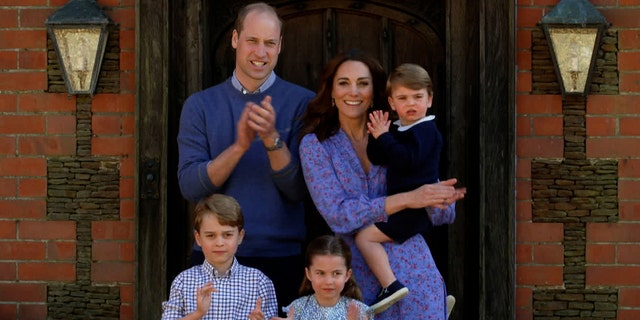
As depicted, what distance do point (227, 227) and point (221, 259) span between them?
122mm

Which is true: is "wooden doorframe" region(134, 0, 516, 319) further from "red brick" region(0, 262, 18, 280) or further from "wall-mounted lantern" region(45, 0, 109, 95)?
"red brick" region(0, 262, 18, 280)

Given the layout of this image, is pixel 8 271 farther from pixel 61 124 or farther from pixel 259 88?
pixel 259 88

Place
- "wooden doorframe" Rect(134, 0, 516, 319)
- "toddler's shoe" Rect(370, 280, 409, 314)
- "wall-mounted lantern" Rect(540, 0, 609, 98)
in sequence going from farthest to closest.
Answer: "wooden doorframe" Rect(134, 0, 516, 319) < "wall-mounted lantern" Rect(540, 0, 609, 98) < "toddler's shoe" Rect(370, 280, 409, 314)

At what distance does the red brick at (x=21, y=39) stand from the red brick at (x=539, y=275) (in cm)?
254

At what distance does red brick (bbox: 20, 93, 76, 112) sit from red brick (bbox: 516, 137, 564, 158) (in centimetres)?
215

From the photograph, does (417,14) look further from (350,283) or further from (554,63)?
(350,283)

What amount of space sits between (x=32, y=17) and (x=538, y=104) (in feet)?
8.08

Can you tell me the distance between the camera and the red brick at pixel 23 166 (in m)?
5.05

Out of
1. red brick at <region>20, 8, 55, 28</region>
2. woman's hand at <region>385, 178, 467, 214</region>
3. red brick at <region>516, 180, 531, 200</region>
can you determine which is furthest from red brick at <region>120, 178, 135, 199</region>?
red brick at <region>516, 180, 531, 200</region>

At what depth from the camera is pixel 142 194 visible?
16.4 ft

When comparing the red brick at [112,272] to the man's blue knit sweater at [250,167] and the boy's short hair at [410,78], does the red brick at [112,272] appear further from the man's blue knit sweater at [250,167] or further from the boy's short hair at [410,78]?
the boy's short hair at [410,78]

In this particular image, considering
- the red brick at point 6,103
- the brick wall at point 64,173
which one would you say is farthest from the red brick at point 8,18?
the red brick at point 6,103

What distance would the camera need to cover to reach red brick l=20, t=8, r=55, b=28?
503cm

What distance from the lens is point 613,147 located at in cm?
488
